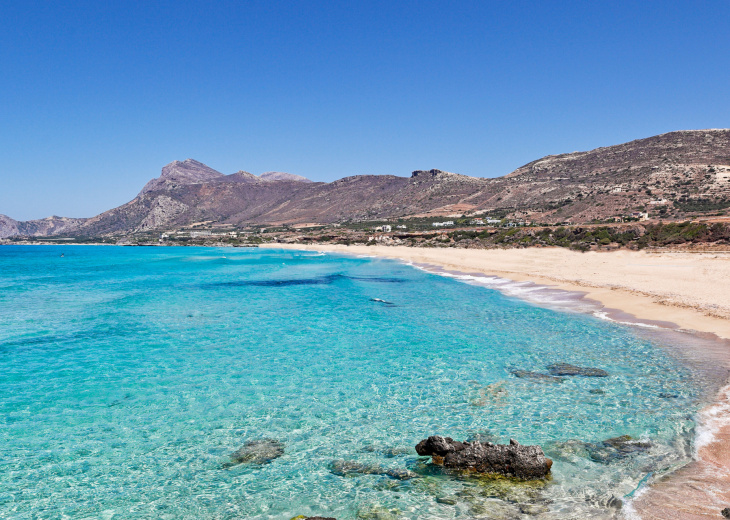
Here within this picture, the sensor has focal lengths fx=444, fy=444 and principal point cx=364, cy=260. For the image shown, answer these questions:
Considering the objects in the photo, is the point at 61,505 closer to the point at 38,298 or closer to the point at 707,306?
the point at 707,306

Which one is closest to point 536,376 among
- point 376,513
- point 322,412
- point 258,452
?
point 322,412

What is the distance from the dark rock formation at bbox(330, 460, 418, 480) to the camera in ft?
24.1

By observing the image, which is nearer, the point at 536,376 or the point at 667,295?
the point at 536,376

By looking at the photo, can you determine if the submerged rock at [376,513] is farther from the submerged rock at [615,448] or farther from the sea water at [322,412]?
the submerged rock at [615,448]

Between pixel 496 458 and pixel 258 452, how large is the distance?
4306mm

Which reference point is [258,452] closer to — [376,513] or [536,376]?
[376,513]

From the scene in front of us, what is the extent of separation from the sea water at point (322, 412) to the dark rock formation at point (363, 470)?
98mm

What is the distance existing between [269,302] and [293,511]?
21971mm

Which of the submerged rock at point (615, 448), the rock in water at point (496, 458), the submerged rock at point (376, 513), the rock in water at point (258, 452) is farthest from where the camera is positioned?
the rock in water at point (258, 452)

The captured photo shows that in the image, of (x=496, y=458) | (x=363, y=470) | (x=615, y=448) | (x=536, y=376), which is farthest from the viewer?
(x=536, y=376)

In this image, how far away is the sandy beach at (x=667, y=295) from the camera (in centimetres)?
625

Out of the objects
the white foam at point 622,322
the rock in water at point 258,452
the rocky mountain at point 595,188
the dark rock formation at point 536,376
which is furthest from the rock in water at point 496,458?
the rocky mountain at point 595,188

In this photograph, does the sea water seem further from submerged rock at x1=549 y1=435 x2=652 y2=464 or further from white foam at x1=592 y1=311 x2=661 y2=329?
white foam at x1=592 y1=311 x2=661 y2=329

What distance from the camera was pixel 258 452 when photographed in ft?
27.4
